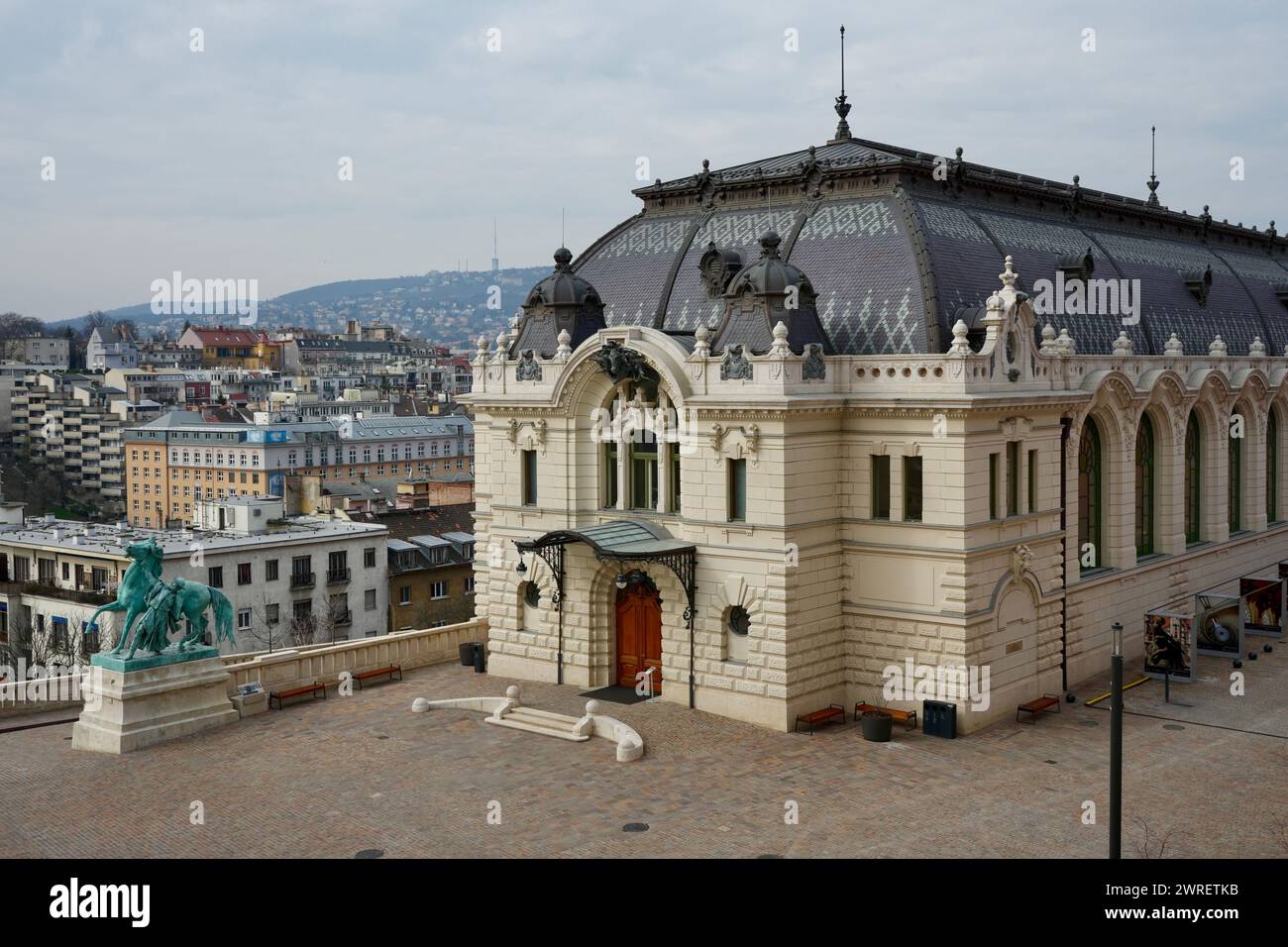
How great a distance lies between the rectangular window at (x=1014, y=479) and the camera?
45062 mm

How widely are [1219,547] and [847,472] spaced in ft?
75.5

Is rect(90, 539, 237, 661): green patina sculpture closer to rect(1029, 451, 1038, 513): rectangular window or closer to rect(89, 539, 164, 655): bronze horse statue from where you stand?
rect(89, 539, 164, 655): bronze horse statue

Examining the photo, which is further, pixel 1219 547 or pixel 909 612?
pixel 1219 547

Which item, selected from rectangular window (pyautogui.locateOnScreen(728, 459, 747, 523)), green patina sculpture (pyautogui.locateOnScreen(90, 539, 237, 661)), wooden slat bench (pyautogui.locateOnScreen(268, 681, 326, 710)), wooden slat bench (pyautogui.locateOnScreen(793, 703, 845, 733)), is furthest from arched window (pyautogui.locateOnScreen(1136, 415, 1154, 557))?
green patina sculpture (pyautogui.locateOnScreen(90, 539, 237, 661))

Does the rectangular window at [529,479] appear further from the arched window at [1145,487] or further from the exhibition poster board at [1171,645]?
the arched window at [1145,487]

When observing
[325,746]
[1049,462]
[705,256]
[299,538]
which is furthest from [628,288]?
[299,538]

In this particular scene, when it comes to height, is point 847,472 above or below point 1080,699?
above

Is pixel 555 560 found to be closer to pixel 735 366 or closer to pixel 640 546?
pixel 640 546

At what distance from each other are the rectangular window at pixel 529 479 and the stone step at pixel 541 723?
8.45 metres

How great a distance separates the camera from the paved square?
33.5 metres

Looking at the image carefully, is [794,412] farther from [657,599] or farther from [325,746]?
[325,746]

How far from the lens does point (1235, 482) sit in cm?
6228
